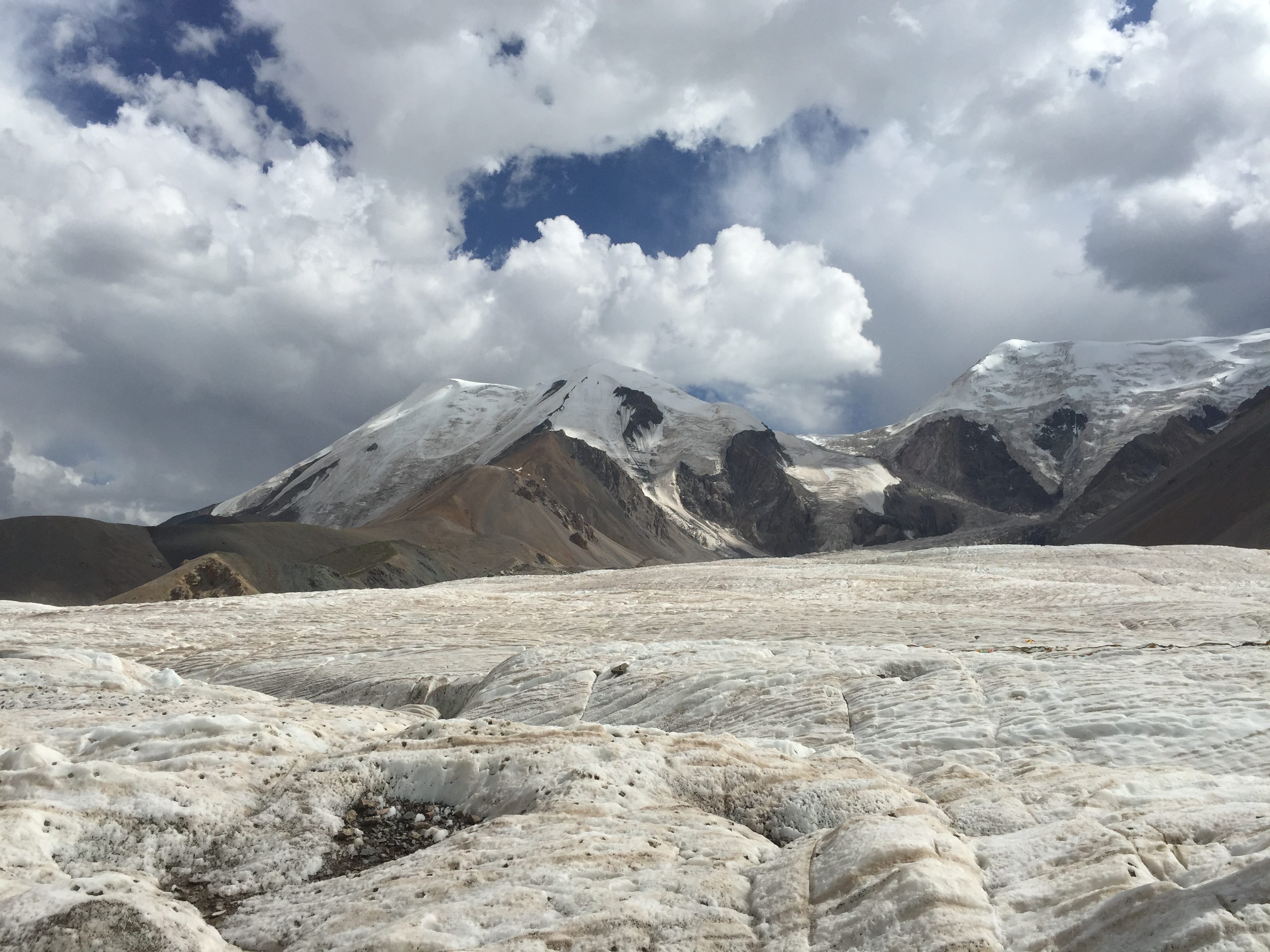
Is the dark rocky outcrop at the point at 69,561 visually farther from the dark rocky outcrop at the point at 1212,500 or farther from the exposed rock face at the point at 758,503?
the exposed rock face at the point at 758,503

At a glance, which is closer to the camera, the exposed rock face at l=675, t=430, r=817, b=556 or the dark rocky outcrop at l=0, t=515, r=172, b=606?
the dark rocky outcrop at l=0, t=515, r=172, b=606

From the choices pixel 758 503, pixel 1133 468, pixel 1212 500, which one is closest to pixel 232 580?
pixel 1212 500

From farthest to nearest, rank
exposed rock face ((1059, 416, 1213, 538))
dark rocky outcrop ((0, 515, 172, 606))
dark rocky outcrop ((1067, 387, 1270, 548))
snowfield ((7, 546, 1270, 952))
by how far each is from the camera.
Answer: exposed rock face ((1059, 416, 1213, 538)), dark rocky outcrop ((1067, 387, 1270, 548)), dark rocky outcrop ((0, 515, 172, 606)), snowfield ((7, 546, 1270, 952))

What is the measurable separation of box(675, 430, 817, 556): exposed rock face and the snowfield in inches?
6510

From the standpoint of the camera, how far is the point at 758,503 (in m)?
190

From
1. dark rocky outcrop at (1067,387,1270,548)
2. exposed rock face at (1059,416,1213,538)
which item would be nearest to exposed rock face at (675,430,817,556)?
exposed rock face at (1059,416,1213,538)

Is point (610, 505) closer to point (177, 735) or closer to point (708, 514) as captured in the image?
point (708, 514)

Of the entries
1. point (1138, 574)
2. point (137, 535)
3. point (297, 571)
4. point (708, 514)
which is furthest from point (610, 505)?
point (1138, 574)

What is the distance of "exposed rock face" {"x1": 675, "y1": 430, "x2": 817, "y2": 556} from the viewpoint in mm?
182750

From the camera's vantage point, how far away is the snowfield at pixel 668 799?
5.54 metres

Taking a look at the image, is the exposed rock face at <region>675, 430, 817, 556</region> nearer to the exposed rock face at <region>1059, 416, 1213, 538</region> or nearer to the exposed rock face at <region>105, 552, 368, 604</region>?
the exposed rock face at <region>1059, 416, 1213, 538</region>

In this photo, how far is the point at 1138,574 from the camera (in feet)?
128

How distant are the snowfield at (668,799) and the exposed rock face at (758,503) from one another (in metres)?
165

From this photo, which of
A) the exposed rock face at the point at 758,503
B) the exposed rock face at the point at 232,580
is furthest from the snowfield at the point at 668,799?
the exposed rock face at the point at 758,503
